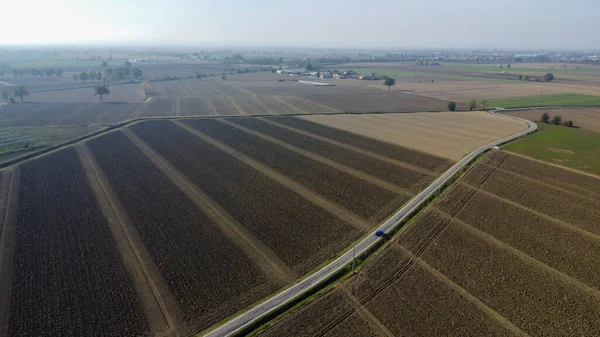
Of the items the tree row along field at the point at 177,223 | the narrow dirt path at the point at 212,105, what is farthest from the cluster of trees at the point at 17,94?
the tree row along field at the point at 177,223

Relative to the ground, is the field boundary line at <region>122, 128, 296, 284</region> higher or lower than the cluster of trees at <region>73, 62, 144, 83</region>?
lower

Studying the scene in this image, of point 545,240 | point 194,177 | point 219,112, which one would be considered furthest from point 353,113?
point 545,240

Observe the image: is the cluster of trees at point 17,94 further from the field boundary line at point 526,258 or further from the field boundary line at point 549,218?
the field boundary line at point 549,218

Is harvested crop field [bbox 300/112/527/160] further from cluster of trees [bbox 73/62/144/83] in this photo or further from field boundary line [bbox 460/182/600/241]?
cluster of trees [bbox 73/62/144/83]

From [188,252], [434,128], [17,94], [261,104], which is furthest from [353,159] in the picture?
[17,94]

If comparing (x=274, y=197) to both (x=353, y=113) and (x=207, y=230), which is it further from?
(x=353, y=113)

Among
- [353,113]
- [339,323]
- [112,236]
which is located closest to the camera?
[339,323]

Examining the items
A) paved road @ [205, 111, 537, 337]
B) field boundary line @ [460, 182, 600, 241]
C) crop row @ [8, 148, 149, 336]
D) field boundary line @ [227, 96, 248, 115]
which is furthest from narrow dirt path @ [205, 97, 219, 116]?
field boundary line @ [460, 182, 600, 241]
